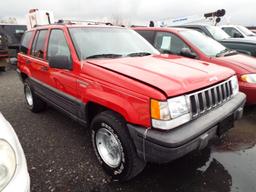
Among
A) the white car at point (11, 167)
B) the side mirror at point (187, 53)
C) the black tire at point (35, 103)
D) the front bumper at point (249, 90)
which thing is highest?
the side mirror at point (187, 53)

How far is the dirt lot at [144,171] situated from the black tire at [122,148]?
0.17m

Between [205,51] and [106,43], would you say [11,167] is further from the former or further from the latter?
[205,51]

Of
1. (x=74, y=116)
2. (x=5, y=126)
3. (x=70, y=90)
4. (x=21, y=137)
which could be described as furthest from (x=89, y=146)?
(x=5, y=126)

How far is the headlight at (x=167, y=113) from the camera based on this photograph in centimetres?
201

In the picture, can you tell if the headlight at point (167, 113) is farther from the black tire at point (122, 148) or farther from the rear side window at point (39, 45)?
the rear side window at point (39, 45)

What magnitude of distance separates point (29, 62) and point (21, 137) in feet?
5.02

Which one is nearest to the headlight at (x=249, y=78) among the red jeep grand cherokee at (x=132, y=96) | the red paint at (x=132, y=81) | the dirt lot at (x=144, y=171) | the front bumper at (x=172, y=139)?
the dirt lot at (x=144, y=171)

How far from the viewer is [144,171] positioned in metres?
2.77

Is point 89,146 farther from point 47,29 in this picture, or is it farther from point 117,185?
point 47,29

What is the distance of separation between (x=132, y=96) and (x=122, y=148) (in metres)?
0.59

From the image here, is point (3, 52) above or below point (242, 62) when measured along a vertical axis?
below

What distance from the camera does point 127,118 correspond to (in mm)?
2201

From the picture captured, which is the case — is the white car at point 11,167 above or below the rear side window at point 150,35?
below

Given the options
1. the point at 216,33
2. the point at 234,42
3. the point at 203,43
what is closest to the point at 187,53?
the point at 203,43
